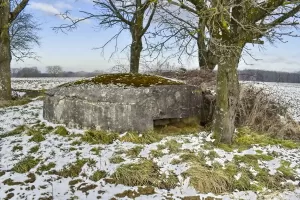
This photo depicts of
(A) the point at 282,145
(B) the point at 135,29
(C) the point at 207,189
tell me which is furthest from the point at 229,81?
(B) the point at 135,29

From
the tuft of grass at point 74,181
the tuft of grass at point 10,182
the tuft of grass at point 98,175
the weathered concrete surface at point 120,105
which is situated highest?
the weathered concrete surface at point 120,105

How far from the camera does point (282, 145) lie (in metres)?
6.00

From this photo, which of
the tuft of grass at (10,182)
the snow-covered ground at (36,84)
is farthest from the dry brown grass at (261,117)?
the snow-covered ground at (36,84)

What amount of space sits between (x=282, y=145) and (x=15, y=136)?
532 cm

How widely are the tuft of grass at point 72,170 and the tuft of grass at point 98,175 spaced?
280mm

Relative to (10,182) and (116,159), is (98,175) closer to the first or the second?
(116,159)

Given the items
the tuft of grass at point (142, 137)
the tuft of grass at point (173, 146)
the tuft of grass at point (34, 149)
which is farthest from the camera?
the tuft of grass at point (142, 137)

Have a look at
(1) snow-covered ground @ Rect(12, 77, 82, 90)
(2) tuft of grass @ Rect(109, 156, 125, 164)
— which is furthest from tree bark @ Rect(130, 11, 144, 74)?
(2) tuft of grass @ Rect(109, 156, 125, 164)

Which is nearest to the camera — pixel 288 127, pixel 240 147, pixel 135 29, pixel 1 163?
pixel 1 163

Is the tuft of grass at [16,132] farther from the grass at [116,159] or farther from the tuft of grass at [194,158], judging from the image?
the tuft of grass at [194,158]

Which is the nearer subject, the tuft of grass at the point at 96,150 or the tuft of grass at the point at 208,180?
the tuft of grass at the point at 208,180

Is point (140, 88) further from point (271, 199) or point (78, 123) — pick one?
point (271, 199)

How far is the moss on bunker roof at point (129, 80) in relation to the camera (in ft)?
21.6

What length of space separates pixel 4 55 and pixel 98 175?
762 cm
